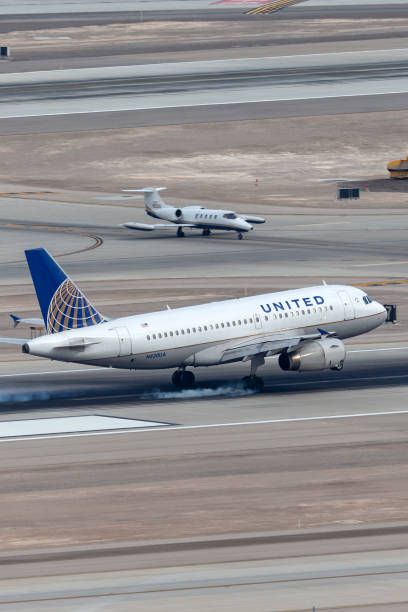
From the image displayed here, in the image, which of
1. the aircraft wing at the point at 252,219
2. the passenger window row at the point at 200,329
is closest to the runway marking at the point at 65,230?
the aircraft wing at the point at 252,219

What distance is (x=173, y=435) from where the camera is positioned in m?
57.5

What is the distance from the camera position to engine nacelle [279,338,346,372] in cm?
6475

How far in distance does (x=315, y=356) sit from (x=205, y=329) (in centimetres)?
551

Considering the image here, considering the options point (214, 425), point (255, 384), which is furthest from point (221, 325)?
point (214, 425)

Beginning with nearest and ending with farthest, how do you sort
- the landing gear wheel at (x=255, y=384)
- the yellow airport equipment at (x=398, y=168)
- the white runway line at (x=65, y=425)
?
1. the white runway line at (x=65, y=425)
2. the landing gear wheel at (x=255, y=384)
3. the yellow airport equipment at (x=398, y=168)

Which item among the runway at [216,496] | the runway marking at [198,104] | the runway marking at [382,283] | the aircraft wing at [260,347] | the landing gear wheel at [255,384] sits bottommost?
the runway marking at [382,283]

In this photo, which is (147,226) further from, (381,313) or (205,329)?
(205,329)

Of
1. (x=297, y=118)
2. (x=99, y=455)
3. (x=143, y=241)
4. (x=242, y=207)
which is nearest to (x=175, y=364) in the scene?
(x=99, y=455)

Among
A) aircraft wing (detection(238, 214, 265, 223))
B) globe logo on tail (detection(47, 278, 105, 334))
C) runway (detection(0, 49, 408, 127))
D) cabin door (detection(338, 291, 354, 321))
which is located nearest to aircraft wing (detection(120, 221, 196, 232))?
aircraft wing (detection(238, 214, 265, 223))

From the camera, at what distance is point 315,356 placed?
2554 inches

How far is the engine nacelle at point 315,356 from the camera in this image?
212 feet

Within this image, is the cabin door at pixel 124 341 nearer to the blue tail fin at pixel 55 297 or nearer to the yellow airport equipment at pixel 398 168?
the blue tail fin at pixel 55 297

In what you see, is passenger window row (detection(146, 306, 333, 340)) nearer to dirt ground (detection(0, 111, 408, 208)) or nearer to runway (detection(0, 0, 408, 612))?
runway (detection(0, 0, 408, 612))

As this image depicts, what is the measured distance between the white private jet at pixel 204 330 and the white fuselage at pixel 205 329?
Answer: 47 millimetres
